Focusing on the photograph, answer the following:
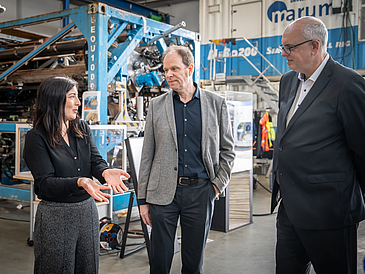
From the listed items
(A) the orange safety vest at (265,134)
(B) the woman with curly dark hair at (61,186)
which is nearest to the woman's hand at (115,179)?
(B) the woman with curly dark hair at (61,186)

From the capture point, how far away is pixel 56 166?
1.88m

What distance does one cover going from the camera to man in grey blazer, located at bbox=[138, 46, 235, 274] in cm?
217

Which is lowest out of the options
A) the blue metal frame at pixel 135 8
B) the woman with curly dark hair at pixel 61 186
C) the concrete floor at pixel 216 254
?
the concrete floor at pixel 216 254

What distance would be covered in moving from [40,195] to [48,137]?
30 centimetres

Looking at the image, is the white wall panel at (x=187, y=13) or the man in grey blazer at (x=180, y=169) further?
the white wall panel at (x=187, y=13)

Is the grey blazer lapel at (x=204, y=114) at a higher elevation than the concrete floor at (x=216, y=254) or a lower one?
higher

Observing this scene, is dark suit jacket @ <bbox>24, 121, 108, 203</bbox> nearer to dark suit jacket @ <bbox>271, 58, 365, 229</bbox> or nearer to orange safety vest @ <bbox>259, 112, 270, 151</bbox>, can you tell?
dark suit jacket @ <bbox>271, 58, 365, 229</bbox>

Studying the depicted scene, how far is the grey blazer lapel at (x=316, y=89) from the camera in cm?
179

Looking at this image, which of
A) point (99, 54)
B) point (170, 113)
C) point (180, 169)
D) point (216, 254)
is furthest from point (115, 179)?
point (99, 54)

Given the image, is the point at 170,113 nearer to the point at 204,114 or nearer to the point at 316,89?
the point at 204,114

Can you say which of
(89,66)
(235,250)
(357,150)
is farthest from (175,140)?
(89,66)

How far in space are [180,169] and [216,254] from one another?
1820 mm

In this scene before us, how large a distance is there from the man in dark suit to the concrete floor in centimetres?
159

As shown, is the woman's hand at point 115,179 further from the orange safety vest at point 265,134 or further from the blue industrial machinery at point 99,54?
the orange safety vest at point 265,134
